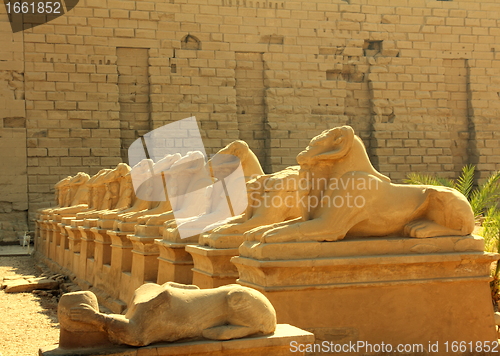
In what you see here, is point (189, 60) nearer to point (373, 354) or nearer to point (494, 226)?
point (494, 226)

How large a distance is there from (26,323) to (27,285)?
2.35 metres

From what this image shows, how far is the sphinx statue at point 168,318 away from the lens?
2.48 meters

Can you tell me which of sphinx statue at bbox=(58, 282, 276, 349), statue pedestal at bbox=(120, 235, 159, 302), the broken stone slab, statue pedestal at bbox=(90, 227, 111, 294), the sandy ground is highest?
sphinx statue at bbox=(58, 282, 276, 349)

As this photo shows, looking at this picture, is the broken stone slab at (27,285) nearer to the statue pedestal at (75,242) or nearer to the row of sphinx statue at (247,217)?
the statue pedestal at (75,242)

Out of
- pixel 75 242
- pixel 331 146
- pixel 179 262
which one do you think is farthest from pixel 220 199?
pixel 75 242

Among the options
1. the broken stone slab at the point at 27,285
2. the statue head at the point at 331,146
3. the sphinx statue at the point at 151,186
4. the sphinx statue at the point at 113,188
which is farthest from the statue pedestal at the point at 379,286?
the broken stone slab at the point at 27,285

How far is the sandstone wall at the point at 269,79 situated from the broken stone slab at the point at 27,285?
21.7ft

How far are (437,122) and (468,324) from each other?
1416 cm

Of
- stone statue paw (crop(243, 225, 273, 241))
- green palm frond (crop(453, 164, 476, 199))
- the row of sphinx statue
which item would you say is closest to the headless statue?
the row of sphinx statue

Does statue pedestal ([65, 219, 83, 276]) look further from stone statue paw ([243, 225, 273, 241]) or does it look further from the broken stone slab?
stone statue paw ([243, 225, 273, 241])

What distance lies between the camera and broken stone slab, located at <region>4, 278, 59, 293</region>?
7.99 meters

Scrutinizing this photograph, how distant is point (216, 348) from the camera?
8.32 feet

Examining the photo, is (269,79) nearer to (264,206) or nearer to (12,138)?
(12,138)

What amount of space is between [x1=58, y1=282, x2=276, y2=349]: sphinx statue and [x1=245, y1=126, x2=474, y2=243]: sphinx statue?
0.92 meters
